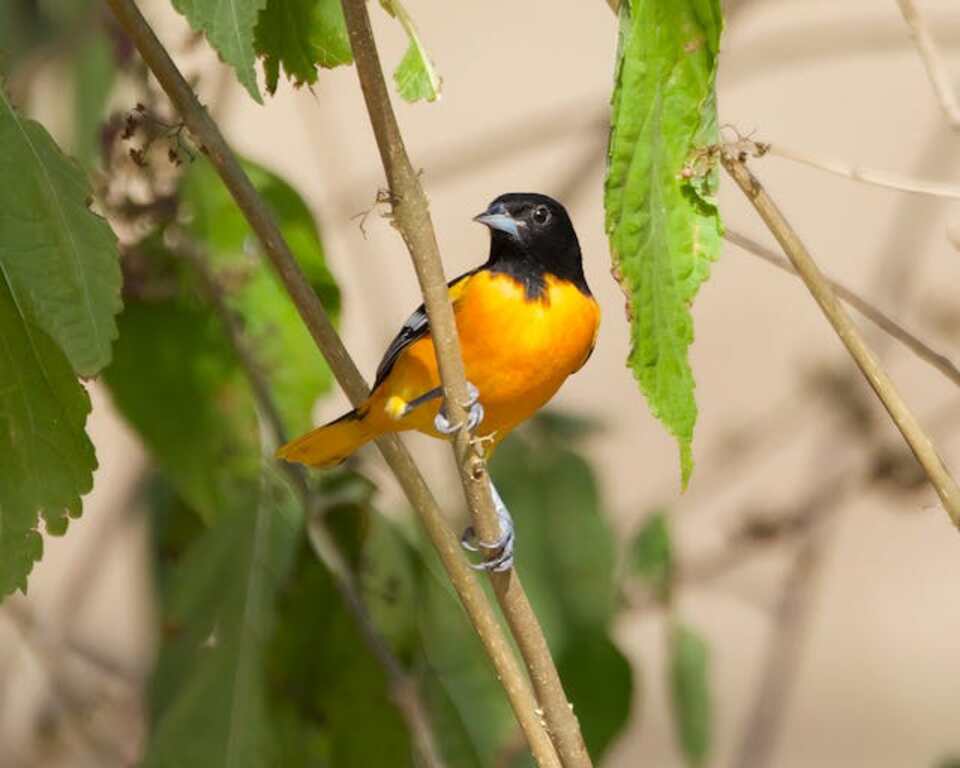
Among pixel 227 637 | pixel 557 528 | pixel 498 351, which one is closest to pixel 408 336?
pixel 498 351

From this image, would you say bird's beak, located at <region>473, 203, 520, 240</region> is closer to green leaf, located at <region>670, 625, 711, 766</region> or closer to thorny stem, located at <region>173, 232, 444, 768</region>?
thorny stem, located at <region>173, 232, 444, 768</region>

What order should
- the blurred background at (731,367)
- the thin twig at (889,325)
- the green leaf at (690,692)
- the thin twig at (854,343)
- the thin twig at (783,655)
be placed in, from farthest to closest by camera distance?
the blurred background at (731,367) → the thin twig at (783,655) → the green leaf at (690,692) → the thin twig at (889,325) → the thin twig at (854,343)

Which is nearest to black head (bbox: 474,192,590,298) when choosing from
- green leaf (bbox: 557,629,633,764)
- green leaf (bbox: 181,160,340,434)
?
green leaf (bbox: 181,160,340,434)

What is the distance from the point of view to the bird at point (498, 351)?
7.02ft

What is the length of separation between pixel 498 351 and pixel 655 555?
82 centimetres

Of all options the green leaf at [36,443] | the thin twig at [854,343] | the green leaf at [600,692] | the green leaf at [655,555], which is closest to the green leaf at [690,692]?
the green leaf at [655,555]

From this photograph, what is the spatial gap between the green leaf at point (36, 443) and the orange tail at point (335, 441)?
0.86m

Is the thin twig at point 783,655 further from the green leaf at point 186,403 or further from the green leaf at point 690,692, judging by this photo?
the green leaf at point 186,403

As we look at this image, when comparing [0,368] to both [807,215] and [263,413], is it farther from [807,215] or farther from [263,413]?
[807,215]

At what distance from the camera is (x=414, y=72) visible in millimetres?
1242

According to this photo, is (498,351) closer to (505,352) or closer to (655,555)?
(505,352)

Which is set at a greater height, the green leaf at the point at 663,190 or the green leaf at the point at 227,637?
the green leaf at the point at 663,190

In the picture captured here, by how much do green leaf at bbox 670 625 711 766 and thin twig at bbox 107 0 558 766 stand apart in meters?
1.80

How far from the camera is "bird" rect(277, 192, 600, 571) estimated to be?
2141mm
